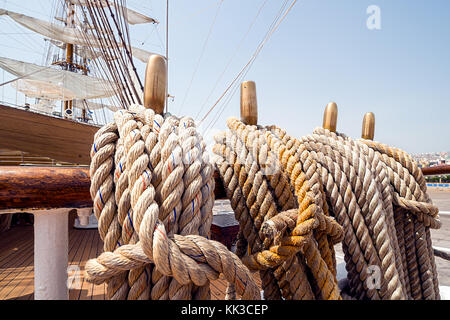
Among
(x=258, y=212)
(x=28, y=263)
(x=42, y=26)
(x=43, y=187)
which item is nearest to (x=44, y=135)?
(x=43, y=187)

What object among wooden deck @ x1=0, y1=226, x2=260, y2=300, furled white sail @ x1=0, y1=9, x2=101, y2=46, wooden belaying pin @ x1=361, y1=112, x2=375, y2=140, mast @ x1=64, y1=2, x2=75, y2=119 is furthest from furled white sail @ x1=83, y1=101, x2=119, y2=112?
wooden belaying pin @ x1=361, y1=112, x2=375, y2=140

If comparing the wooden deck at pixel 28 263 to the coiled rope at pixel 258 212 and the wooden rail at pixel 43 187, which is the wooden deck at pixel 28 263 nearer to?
the coiled rope at pixel 258 212

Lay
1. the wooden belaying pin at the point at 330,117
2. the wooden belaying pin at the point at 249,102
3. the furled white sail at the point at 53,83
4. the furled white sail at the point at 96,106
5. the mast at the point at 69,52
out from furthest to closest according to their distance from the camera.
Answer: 1. the furled white sail at the point at 96,106
2. the mast at the point at 69,52
3. the furled white sail at the point at 53,83
4. the wooden belaying pin at the point at 330,117
5. the wooden belaying pin at the point at 249,102

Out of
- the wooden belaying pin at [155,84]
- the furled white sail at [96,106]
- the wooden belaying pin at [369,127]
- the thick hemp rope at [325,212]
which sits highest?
the furled white sail at [96,106]

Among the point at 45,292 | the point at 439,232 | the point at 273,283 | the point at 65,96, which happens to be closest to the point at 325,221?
the point at 273,283

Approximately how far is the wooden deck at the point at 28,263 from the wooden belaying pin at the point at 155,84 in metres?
2.51

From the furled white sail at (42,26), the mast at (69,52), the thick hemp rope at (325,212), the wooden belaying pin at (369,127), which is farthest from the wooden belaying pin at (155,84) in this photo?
the mast at (69,52)

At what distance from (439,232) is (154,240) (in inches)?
232

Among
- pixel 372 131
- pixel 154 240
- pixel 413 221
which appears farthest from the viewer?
pixel 372 131

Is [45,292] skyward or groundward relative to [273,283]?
groundward

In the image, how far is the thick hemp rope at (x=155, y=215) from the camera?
0.45 meters

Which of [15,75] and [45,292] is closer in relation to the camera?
[45,292]
